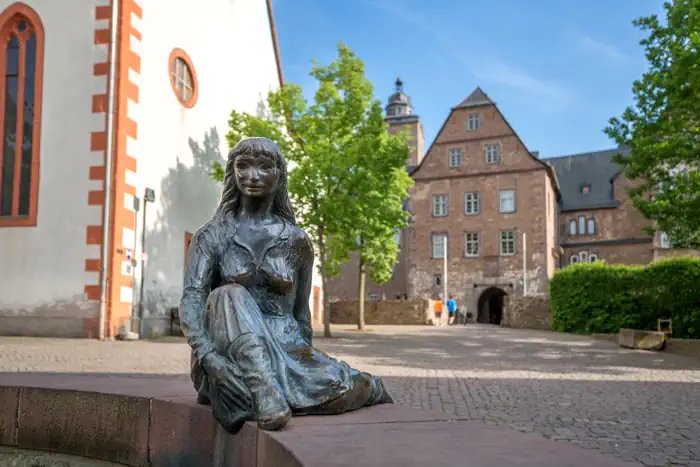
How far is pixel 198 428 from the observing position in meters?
2.89

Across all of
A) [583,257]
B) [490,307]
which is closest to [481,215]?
[490,307]

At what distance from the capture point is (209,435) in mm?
2848

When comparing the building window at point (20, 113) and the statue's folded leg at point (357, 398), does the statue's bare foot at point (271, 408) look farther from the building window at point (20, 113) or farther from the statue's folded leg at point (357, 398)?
the building window at point (20, 113)

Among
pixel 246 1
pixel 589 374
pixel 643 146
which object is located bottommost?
pixel 589 374

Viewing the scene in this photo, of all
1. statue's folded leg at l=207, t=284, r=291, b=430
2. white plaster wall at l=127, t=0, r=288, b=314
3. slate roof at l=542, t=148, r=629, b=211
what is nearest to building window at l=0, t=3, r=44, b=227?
white plaster wall at l=127, t=0, r=288, b=314

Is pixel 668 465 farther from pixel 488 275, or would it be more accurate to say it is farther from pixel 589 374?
pixel 488 275

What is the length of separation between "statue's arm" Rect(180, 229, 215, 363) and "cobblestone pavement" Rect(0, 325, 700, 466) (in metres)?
3.08

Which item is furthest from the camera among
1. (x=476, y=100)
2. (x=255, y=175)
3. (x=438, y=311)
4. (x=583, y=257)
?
(x=583, y=257)

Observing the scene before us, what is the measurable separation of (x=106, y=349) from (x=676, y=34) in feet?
44.8

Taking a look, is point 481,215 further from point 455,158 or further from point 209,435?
point 209,435

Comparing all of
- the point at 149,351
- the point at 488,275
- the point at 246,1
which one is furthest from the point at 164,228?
the point at 488,275

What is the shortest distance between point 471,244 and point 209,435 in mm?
39887

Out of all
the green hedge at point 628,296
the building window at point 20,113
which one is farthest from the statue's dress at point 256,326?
the green hedge at point 628,296

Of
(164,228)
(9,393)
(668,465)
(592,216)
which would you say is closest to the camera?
(9,393)
